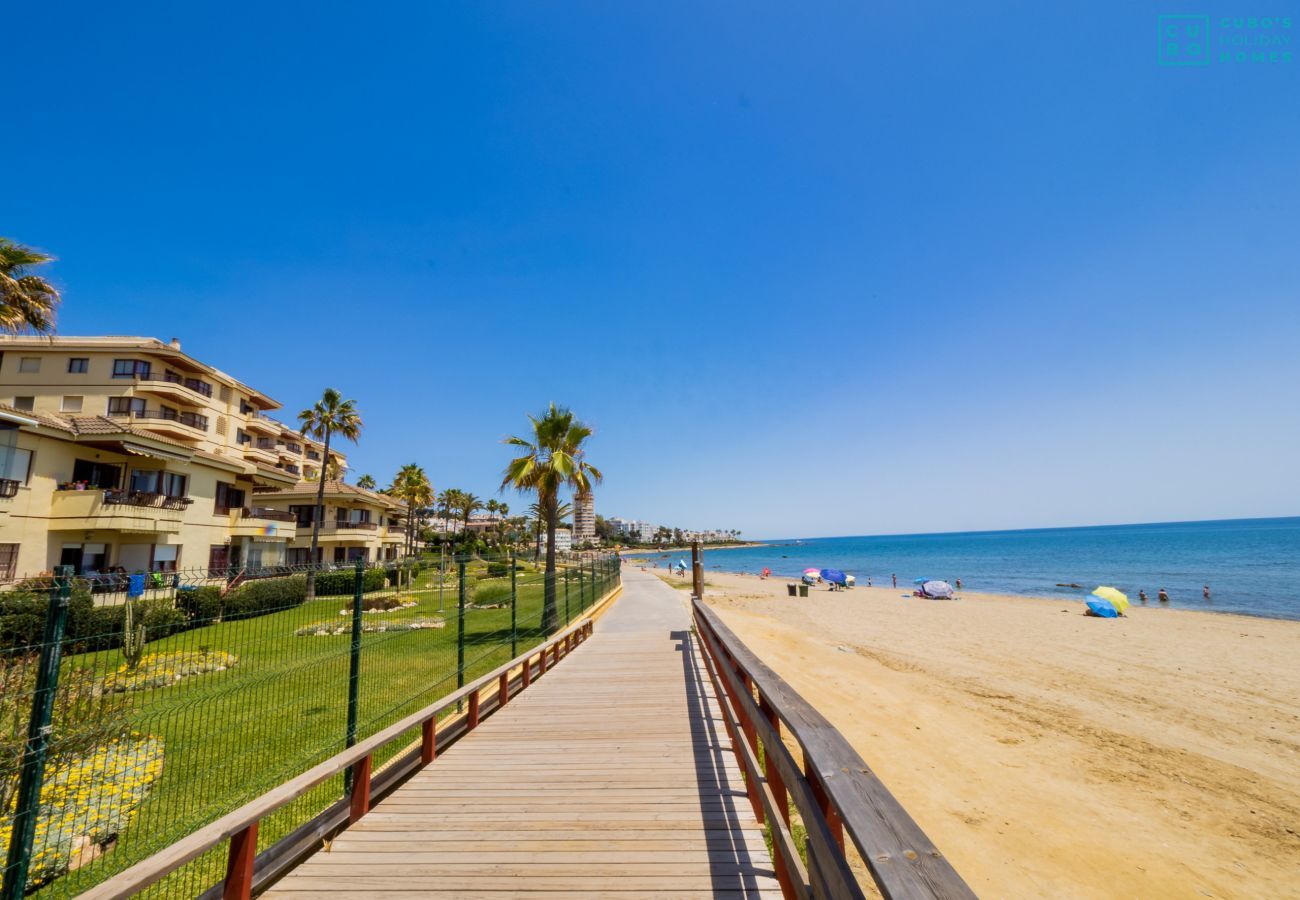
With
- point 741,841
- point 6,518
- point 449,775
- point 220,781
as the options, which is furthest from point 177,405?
point 741,841

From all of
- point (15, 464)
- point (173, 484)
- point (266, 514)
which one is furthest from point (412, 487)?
point (15, 464)

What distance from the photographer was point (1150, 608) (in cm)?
3038

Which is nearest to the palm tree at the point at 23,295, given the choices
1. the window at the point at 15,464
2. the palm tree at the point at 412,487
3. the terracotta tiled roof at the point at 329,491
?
the window at the point at 15,464

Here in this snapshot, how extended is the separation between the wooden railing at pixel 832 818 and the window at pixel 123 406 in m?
38.2

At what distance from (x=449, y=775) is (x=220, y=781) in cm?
314

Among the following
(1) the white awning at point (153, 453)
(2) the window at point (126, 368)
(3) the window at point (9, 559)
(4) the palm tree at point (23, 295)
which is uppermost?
(2) the window at point (126, 368)

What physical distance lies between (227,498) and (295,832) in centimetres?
3076

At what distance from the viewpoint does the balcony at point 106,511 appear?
64.5 feet

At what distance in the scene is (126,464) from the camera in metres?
22.2

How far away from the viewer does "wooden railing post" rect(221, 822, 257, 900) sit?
283 cm

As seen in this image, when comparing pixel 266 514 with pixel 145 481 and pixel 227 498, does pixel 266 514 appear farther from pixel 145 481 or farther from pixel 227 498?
pixel 145 481

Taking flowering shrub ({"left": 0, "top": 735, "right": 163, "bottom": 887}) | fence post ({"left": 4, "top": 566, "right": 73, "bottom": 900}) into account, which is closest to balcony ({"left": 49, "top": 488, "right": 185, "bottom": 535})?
flowering shrub ({"left": 0, "top": 735, "right": 163, "bottom": 887})

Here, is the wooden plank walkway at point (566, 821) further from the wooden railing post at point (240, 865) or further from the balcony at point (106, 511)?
the balcony at point (106, 511)

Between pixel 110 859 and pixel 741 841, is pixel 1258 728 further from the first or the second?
pixel 110 859
